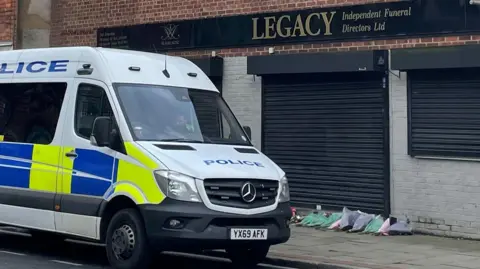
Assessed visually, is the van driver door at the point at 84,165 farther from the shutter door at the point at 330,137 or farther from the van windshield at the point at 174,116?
the shutter door at the point at 330,137

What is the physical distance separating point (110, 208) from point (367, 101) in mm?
6078

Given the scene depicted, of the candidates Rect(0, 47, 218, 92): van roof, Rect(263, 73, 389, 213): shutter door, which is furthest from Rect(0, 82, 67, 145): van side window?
Rect(263, 73, 389, 213): shutter door

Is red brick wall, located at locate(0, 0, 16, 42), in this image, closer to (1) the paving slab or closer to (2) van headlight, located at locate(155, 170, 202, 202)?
(1) the paving slab

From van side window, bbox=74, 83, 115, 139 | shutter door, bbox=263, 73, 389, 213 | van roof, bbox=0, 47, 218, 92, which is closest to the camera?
van side window, bbox=74, 83, 115, 139

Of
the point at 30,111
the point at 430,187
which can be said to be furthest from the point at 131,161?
the point at 430,187

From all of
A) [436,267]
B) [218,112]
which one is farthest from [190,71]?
[436,267]

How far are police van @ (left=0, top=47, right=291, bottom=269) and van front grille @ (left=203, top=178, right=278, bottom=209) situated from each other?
12 millimetres

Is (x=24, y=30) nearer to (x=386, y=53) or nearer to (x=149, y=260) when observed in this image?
(x=386, y=53)

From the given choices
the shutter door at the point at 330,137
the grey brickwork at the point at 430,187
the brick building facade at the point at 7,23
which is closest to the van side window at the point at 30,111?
the shutter door at the point at 330,137

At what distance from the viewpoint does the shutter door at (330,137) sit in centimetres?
1416

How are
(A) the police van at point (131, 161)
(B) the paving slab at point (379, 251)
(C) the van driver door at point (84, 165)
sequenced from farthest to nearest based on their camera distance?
(B) the paving slab at point (379, 251), (C) the van driver door at point (84, 165), (A) the police van at point (131, 161)

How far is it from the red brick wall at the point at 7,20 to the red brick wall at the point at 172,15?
1135 mm

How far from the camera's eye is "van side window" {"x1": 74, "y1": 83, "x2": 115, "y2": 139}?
1014 cm

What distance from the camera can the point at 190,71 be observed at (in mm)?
11086
